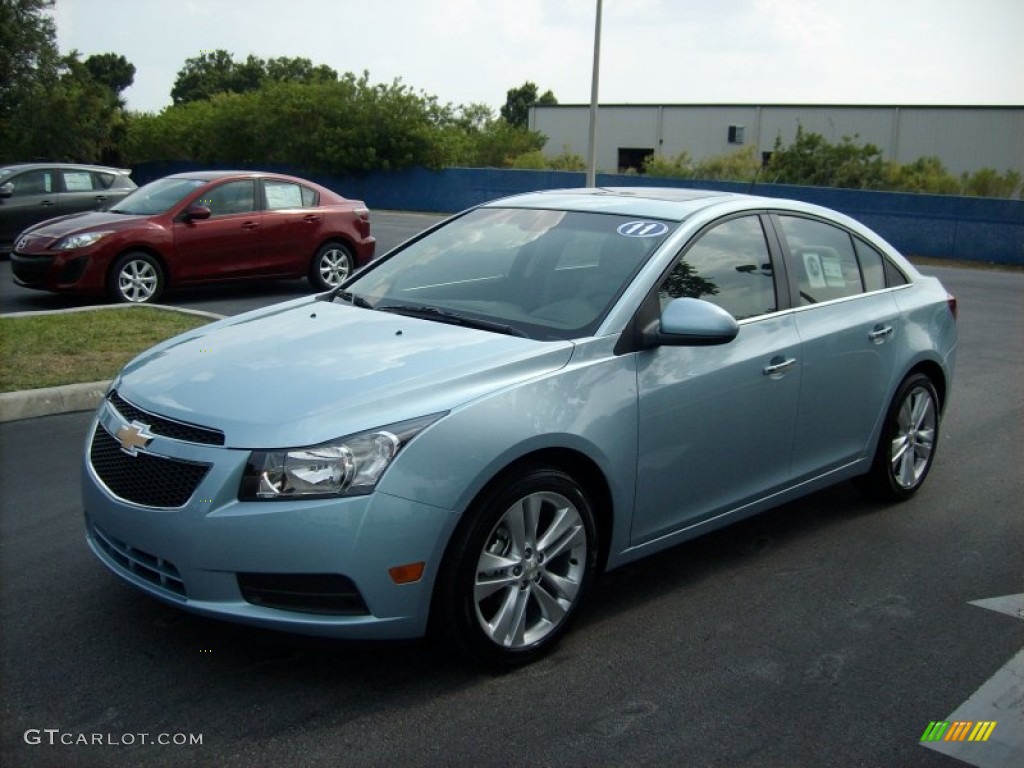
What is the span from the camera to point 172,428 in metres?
3.67

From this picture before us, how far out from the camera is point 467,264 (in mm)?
5039

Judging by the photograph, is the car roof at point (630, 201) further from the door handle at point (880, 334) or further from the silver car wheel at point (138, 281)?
the silver car wheel at point (138, 281)

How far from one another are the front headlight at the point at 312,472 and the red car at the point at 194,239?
31.1 feet

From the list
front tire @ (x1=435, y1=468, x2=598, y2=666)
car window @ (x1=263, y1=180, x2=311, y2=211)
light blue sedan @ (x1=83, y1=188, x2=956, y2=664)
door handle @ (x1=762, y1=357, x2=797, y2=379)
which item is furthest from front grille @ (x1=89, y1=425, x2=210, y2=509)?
car window @ (x1=263, y1=180, x2=311, y2=211)

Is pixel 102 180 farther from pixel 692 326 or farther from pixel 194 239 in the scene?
pixel 692 326

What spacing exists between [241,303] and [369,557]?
9.94m

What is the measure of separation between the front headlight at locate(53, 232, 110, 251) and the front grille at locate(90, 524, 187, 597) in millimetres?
8866

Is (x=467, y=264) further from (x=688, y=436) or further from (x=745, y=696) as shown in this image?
(x=745, y=696)

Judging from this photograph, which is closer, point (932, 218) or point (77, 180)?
point (77, 180)

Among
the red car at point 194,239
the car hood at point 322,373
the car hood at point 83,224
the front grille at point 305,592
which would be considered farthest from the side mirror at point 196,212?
the front grille at point 305,592

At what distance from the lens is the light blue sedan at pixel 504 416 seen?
346 centimetres

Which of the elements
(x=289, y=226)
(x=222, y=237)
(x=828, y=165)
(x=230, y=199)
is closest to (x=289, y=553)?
(x=222, y=237)

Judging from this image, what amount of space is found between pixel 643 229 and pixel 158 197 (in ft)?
31.5

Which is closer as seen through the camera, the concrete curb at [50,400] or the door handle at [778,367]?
the door handle at [778,367]
